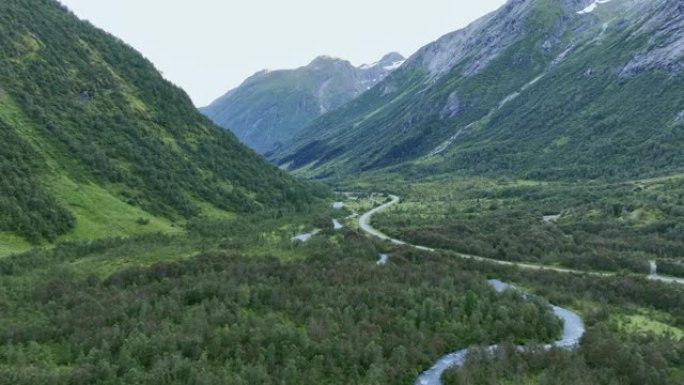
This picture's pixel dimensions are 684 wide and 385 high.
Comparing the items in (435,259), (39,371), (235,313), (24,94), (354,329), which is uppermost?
(24,94)

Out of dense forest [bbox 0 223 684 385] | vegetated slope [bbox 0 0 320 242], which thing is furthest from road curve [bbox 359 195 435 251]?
dense forest [bbox 0 223 684 385]

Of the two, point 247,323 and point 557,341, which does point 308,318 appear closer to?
point 247,323

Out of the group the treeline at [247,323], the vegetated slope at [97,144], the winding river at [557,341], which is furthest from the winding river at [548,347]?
the vegetated slope at [97,144]

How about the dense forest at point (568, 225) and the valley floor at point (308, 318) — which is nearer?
the valley floor at point (308, 318)

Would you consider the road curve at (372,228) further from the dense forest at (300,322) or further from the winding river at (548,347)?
the winding river at (548,347)

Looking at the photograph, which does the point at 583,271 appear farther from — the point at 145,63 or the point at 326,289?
the point at 145,63

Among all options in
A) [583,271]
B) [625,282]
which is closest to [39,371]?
[625,282]

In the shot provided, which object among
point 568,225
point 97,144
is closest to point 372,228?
point 568,225
